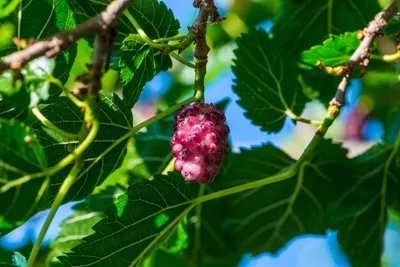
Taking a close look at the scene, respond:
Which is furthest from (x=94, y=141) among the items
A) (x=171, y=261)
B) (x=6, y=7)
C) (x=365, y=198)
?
(x=171, y=261)

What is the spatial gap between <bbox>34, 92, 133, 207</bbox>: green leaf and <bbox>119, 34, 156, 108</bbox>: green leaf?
3cm

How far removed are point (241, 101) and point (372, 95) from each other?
116 centimetres

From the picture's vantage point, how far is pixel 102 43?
28.9 inches

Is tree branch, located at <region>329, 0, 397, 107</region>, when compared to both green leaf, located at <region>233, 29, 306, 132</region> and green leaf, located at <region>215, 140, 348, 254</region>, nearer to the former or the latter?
green leaf, located at <region>233, 29, 306, 132</region>

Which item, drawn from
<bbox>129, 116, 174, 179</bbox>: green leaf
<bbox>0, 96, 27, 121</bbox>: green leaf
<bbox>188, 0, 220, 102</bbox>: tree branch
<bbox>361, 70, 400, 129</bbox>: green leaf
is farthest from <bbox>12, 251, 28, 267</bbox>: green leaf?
<bbox>361, 70, 400, 129</bbox>: green leaf

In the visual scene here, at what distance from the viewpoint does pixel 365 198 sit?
4.52 ft

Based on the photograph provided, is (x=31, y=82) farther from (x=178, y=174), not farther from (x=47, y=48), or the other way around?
(x=178, y=174)

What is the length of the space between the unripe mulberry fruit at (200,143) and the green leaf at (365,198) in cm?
49

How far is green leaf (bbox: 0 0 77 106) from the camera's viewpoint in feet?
3.02

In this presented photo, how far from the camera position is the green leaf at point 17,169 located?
744 mm

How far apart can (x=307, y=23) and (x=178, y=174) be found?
47 cm

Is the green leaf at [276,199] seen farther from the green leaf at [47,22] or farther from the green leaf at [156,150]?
the green leaf at [47,22]

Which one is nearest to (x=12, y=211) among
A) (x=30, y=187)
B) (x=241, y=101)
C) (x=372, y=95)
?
(x=30, y=187)

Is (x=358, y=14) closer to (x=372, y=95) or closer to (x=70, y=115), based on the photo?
(x=70, y=115)
